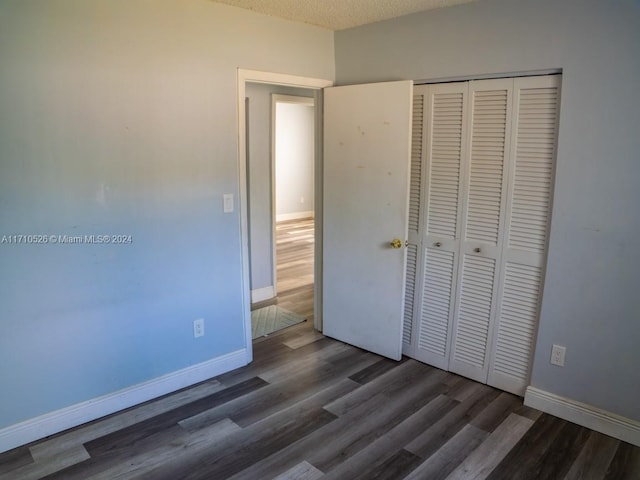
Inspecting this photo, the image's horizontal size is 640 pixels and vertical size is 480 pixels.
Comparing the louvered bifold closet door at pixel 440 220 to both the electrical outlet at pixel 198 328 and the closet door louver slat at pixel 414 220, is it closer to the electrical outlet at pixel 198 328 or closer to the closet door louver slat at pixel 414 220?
the closet door louver slat at pixel 414 220

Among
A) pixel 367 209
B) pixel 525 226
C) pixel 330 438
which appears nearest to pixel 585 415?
pixel 525 226

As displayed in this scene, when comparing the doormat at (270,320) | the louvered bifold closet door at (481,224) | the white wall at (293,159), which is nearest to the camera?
the louvered bifold closet door at (481,224)

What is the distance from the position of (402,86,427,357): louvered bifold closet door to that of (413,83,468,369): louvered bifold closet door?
4cm

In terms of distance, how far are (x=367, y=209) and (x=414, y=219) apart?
345 millimetres

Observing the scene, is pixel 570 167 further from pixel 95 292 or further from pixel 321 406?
pixel 95 292

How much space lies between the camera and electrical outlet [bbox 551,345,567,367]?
2518 millimetres

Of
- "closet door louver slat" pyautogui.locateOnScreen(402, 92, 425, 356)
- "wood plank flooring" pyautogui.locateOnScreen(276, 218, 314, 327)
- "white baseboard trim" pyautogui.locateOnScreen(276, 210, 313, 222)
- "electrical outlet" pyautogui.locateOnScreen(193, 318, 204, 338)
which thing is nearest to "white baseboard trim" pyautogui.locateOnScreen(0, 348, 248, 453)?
"electrical outlet" pyautogui.locateOnScreen(193, 318, 204, 338)

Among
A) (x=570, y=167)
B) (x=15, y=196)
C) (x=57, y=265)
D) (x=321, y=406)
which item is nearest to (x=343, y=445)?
(x=321, y=406)

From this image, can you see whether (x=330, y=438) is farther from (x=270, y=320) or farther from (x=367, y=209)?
(x=270, y=320)

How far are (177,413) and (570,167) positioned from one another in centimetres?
261

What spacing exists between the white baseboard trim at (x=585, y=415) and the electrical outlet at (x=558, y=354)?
20 centimetres

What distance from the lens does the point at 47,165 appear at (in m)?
2.20

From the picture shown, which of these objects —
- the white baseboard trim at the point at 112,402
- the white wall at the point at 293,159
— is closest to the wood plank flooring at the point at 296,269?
the white wall at the point at 293,159

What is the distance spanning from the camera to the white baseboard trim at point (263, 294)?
14.9 feet
